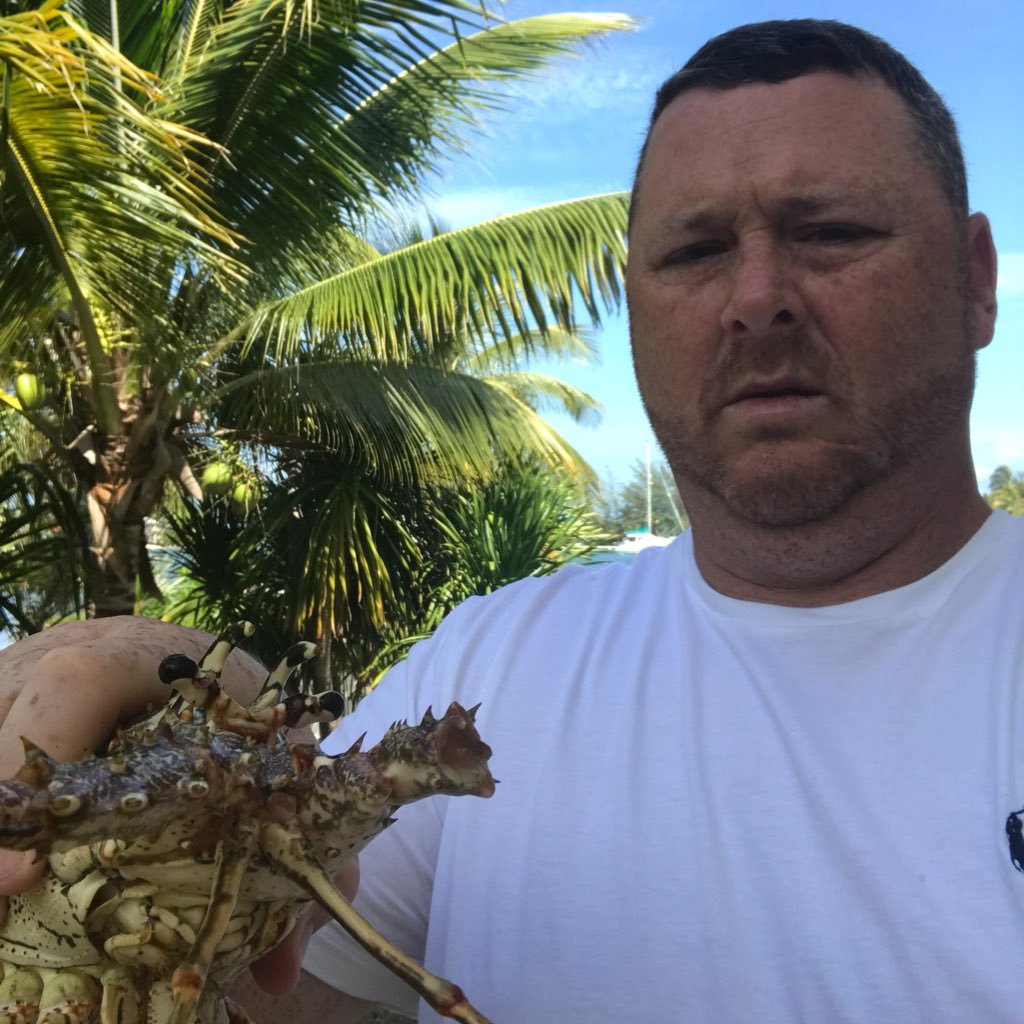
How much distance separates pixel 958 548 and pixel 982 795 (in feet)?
1.86

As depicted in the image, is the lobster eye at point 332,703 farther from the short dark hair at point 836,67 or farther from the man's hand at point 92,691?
the short dark hair at point 836,67

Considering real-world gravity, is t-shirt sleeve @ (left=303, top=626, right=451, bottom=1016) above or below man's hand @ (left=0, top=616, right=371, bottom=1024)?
below

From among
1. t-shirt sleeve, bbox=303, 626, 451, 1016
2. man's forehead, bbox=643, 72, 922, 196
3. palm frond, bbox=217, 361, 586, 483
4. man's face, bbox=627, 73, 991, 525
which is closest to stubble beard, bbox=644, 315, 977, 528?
man's face, bbox=627, 73, 991, 525

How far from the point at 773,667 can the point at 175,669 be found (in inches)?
43.9

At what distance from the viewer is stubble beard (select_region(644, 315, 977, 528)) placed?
72.1 inches

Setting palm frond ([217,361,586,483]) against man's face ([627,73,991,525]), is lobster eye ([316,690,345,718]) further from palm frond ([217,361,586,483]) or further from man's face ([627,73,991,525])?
palm frond ([217,361,586,483])

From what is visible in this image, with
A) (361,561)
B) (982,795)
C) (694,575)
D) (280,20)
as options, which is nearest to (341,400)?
(361,561)

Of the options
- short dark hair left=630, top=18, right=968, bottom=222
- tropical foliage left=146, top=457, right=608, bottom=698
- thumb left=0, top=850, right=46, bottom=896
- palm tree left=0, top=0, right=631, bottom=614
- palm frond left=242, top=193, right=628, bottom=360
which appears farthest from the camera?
tropical foliage left=146, top=457, right=608, bottom=698

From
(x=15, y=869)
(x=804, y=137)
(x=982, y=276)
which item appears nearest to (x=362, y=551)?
(x=982, y=276)

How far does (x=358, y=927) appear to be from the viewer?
3.59 ft

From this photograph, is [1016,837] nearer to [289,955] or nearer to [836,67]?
[289,955]

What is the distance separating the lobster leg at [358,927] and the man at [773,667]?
0.45m

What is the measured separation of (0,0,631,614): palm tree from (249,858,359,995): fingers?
17.3ft

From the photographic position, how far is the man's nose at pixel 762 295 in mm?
1814
